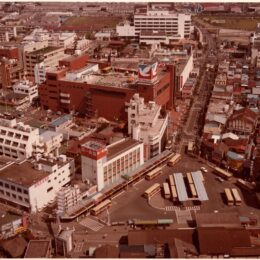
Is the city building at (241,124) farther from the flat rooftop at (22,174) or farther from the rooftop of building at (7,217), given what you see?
the rooftop of building at (7,217)

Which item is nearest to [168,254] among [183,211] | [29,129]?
[183,211]

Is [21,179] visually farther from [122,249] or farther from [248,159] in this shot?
[248,159]

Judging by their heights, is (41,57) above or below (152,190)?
above

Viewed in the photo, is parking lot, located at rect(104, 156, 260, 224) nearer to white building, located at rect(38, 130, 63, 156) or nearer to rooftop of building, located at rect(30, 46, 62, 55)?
white building, located at rect(38, 130, 63, 156)

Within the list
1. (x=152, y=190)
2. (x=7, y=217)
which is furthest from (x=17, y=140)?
(x=152, y=190)

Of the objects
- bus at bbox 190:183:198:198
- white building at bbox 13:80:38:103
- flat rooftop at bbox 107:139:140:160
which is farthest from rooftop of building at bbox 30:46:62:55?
bus at bbox 190:183:198:198

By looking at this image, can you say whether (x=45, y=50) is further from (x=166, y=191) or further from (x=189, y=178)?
(x=166, y=191)
